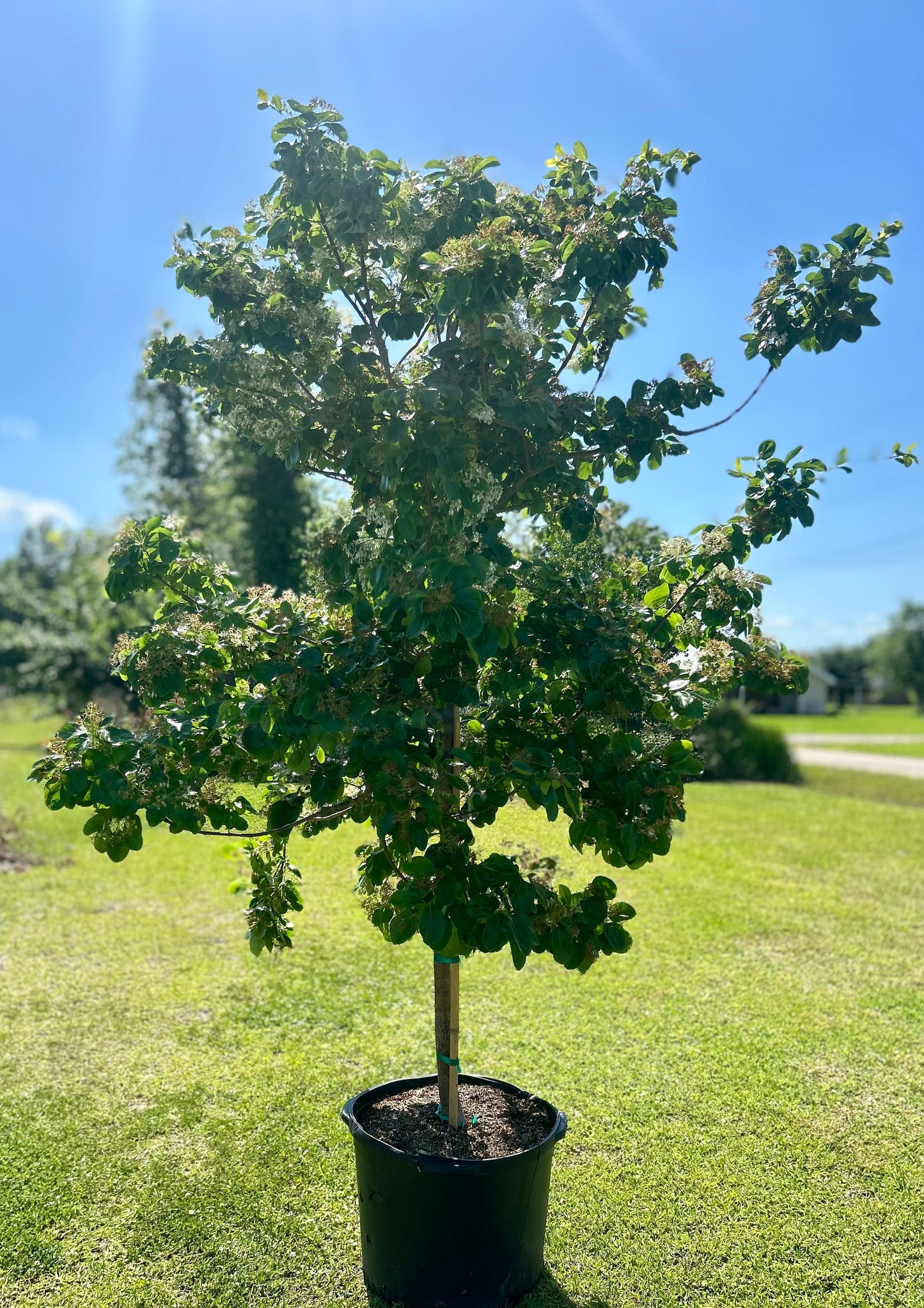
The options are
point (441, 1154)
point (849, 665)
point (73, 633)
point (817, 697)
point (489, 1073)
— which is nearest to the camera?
point (441, 1154)

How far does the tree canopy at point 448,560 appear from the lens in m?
2.39

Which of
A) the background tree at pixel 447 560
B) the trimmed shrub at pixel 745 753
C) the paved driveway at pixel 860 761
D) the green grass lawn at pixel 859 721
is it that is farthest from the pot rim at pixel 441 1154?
the green grass lawn at pixel 859 721

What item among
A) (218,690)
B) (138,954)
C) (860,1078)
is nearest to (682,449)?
(218,690)

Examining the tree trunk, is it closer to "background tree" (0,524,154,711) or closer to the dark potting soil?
the dark potting soil

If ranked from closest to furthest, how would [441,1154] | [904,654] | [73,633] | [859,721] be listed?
[441,1154] → [73,633] → [859,721] → [904,654]

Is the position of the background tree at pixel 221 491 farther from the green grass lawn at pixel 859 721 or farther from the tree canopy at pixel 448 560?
the green grass lawn at pixel 859 721

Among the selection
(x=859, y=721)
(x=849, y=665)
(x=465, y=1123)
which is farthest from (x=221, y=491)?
(x=849, y=665)

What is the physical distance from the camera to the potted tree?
240cm

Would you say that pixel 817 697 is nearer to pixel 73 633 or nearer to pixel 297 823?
pixel 73 633

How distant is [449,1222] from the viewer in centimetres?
280

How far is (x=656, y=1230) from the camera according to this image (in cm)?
328

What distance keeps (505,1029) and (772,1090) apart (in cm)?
135

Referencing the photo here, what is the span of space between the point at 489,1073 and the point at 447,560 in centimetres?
314

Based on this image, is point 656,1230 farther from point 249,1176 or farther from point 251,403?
point 251,403
